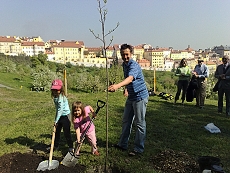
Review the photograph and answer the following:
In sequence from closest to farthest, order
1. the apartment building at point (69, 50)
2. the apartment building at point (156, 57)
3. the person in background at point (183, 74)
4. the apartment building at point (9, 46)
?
1. the person in background at point (183, 74)
2. the apartment building at point (9, 46)
3. the apartment building at point (69, 50)
4. the apartment building at point (156, 57)

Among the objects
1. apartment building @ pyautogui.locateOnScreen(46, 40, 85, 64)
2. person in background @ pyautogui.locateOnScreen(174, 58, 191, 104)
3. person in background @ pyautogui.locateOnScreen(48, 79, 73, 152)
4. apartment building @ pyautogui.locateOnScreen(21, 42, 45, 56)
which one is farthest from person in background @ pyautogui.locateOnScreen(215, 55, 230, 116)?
apartment building @ pyautogui.locateOnScreen(21, 42, 45, 56)

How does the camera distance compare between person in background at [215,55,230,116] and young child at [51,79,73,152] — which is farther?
person in background at [215,55,230,116]

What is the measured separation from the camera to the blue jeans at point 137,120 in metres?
4.03

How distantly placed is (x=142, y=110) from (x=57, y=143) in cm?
186

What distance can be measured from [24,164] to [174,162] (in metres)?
2.51

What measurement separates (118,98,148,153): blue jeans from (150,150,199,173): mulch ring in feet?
1.26

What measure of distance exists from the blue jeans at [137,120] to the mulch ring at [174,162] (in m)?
0.38

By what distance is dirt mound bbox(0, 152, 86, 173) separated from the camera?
3737 mm

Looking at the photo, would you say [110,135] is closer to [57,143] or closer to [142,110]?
[57,143]

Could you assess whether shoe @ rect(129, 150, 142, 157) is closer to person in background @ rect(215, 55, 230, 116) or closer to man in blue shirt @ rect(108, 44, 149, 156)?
man in blue shirt @ rect(108, 44, 149, 156)

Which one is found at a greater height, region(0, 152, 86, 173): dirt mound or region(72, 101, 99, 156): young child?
region(72, 101, 99, 156): young child

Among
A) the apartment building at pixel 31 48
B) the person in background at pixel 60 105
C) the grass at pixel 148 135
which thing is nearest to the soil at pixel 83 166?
the grass at pixel 148 135

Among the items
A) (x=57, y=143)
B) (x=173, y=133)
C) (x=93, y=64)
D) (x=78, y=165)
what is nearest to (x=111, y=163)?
(x=78, y=165)

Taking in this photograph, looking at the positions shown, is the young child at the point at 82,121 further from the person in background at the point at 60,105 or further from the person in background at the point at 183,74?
the person in background at the point at 183,74
